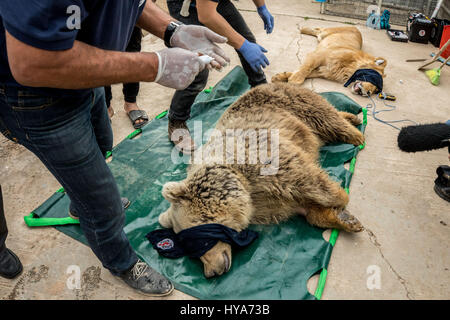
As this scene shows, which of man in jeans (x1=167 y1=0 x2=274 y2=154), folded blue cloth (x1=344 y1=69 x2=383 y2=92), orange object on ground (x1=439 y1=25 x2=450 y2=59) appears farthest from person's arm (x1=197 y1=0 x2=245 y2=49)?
orange object on ground (x1=439 y1=25 x2=450 y2=59)

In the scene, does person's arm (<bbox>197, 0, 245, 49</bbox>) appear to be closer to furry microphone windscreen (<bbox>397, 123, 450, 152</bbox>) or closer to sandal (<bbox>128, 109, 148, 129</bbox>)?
sandal (<bbox>128, 109, 148, 129</bbox>)

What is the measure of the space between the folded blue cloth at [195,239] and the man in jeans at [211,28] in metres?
1.49

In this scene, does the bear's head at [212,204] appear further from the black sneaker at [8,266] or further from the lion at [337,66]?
the lion at [337,66]

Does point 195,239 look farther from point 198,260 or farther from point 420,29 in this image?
point 420,29

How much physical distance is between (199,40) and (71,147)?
1.55 metres

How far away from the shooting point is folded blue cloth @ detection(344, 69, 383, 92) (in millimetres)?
5234

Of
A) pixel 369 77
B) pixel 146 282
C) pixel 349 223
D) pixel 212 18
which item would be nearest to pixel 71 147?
pixel 146 282

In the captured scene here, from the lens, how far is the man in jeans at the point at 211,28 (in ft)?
11.0

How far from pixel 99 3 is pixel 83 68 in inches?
14.2

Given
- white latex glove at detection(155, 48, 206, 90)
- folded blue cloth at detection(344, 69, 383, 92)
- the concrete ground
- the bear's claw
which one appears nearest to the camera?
white latex glove at detection(155, 48, 206, 90)

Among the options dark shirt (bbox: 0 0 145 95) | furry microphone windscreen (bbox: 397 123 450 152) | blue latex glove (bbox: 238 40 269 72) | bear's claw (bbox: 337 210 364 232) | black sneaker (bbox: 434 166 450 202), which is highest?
dark shirt (bbox: 0 0 145 95)

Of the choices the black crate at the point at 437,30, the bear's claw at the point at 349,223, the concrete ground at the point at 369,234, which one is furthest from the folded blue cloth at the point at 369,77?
the bear's claw at the point at 349,223

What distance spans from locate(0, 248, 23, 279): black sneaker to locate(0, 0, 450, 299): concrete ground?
0.19 feet

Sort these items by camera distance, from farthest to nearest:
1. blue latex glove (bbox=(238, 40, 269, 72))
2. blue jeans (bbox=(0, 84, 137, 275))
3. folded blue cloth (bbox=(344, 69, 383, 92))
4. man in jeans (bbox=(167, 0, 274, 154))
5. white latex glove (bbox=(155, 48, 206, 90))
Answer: folded blue cloth (bbox=(344, 69, 383, 92)) < blue latex glove (bbox=(238, 40, 269, 72)) < man in jeans (bbox=(167, 0, 274, 154)) < white latex glove (bbox=(155, 48, 206, 90)) < blue jeans (bbox=(0, 84, 137, 275))
